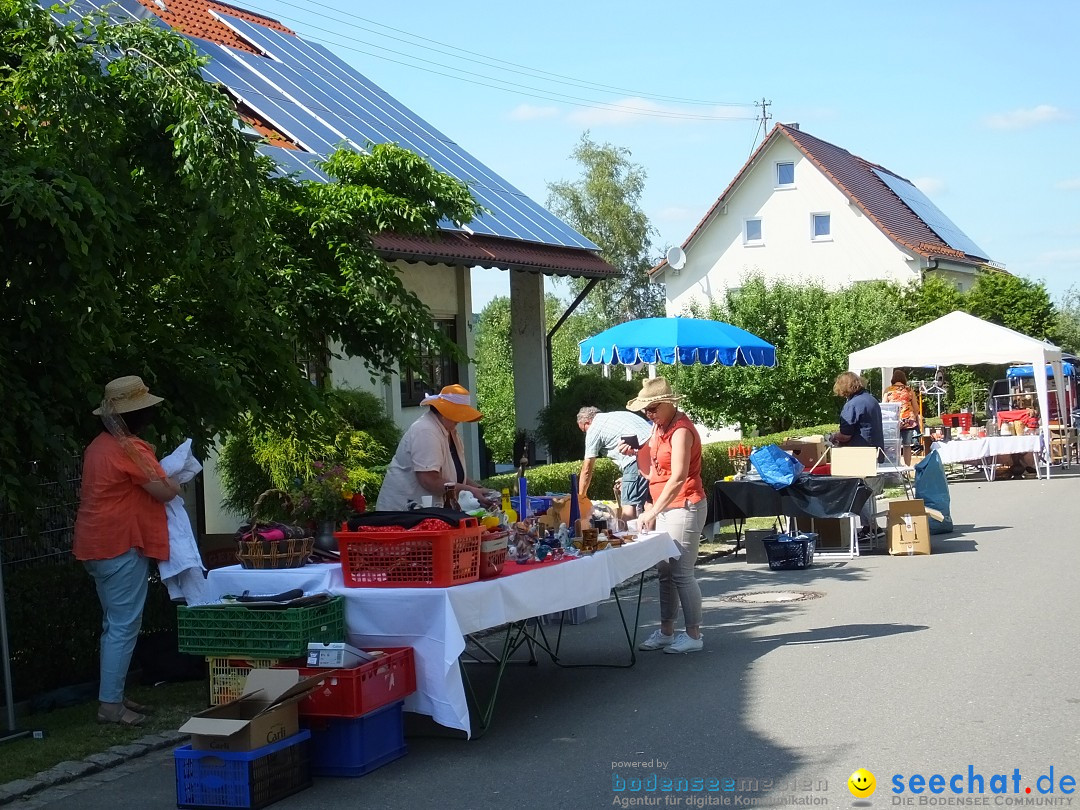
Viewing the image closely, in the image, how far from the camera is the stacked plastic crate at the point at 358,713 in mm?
6016

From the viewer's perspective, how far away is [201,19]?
66.9 feet

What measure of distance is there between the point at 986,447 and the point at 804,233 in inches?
834

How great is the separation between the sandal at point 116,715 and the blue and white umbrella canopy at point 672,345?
9.54m

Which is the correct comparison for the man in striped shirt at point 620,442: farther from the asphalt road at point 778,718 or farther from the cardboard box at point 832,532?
the cardboard box at point 832,532

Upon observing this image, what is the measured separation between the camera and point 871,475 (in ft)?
46.0

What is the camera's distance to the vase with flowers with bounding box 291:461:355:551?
987cm

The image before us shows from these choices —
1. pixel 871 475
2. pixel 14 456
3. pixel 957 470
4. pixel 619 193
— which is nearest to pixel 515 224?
pixel 871 475

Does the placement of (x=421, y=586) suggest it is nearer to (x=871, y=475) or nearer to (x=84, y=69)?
(x=84, y=69)

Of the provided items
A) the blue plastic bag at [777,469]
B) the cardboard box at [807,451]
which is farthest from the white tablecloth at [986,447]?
the blue plastic bag at [777,469]

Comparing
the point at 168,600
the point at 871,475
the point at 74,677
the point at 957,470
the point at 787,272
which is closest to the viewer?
the point at 74,677

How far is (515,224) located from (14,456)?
511 inches

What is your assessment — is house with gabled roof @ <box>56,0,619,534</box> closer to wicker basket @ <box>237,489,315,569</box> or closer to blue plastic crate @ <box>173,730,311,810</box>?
wicker basket @ <box>237,489,315,569</box>

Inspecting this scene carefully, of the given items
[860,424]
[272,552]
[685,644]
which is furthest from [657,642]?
[860,424]

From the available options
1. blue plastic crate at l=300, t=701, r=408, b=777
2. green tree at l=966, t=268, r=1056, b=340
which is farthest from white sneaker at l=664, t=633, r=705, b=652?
green tree at l=966, t=268, r=1056, b=340
